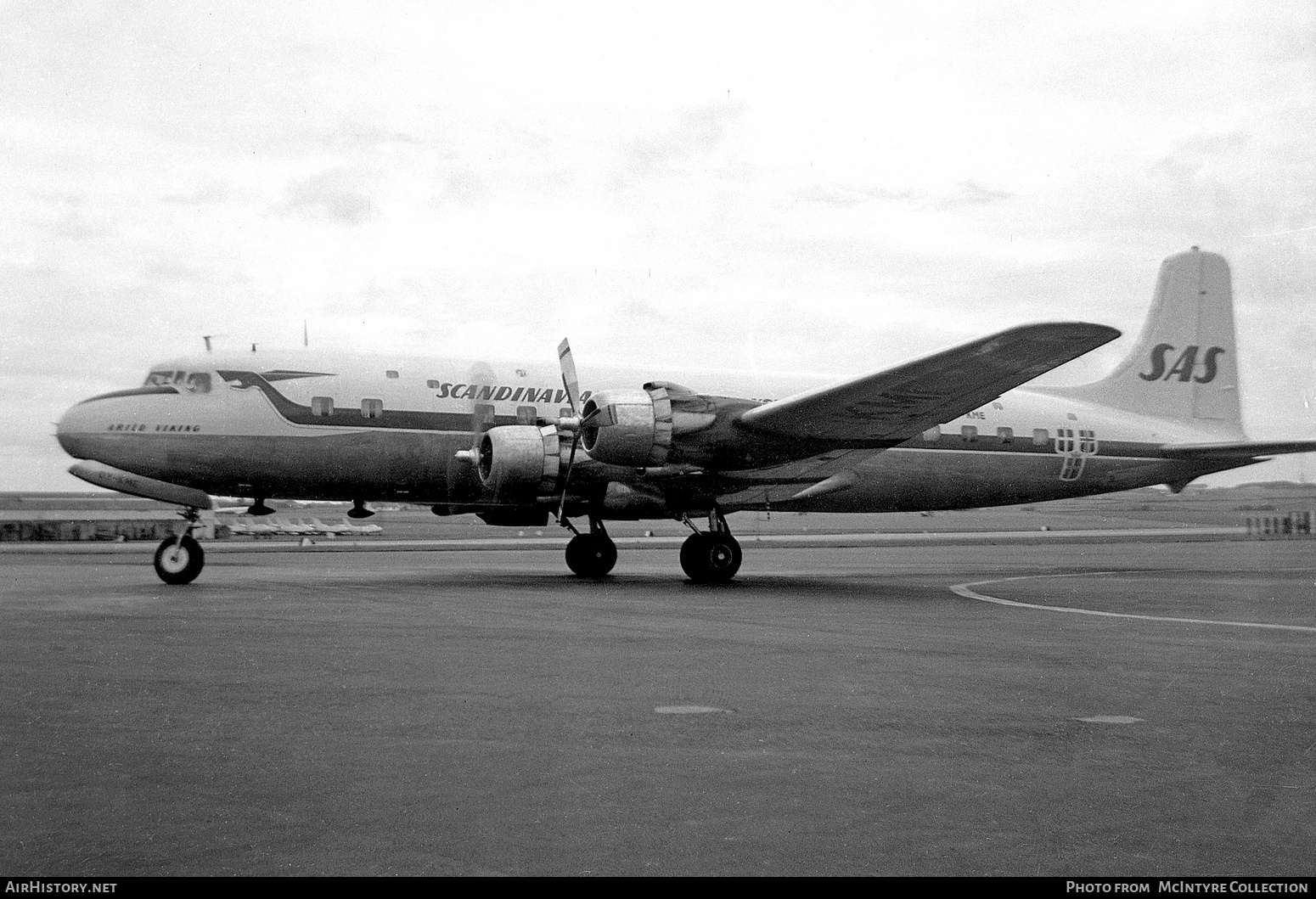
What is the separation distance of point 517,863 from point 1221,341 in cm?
2591

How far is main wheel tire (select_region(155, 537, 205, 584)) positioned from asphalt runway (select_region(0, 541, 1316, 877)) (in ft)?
12.9

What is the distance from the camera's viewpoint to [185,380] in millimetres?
18797

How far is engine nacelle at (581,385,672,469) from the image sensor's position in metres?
17.0

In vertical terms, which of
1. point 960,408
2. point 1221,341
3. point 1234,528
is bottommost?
point 1234,528

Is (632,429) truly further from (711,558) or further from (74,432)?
(74,432)

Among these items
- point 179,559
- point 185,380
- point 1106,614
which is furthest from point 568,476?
point 1106,614

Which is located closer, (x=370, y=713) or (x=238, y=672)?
(x=370, y=713)

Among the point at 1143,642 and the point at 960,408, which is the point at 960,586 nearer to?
the point at 960,408

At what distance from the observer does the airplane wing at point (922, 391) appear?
49.0ft

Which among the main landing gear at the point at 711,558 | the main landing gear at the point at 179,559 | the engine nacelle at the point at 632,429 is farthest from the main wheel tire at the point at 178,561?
the main landing gear at the point at 711,558

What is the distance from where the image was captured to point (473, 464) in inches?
762

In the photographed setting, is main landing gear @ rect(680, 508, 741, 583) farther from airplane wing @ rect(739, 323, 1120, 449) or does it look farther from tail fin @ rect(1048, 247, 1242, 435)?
tail fin @ rect(1048, 247, 1242, 435)

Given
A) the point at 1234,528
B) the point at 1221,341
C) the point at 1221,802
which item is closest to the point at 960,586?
the point at 1221,341

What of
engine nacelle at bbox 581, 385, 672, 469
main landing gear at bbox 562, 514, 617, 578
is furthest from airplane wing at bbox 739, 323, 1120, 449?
main landing gear at bbox 562, 514, 617, 578
